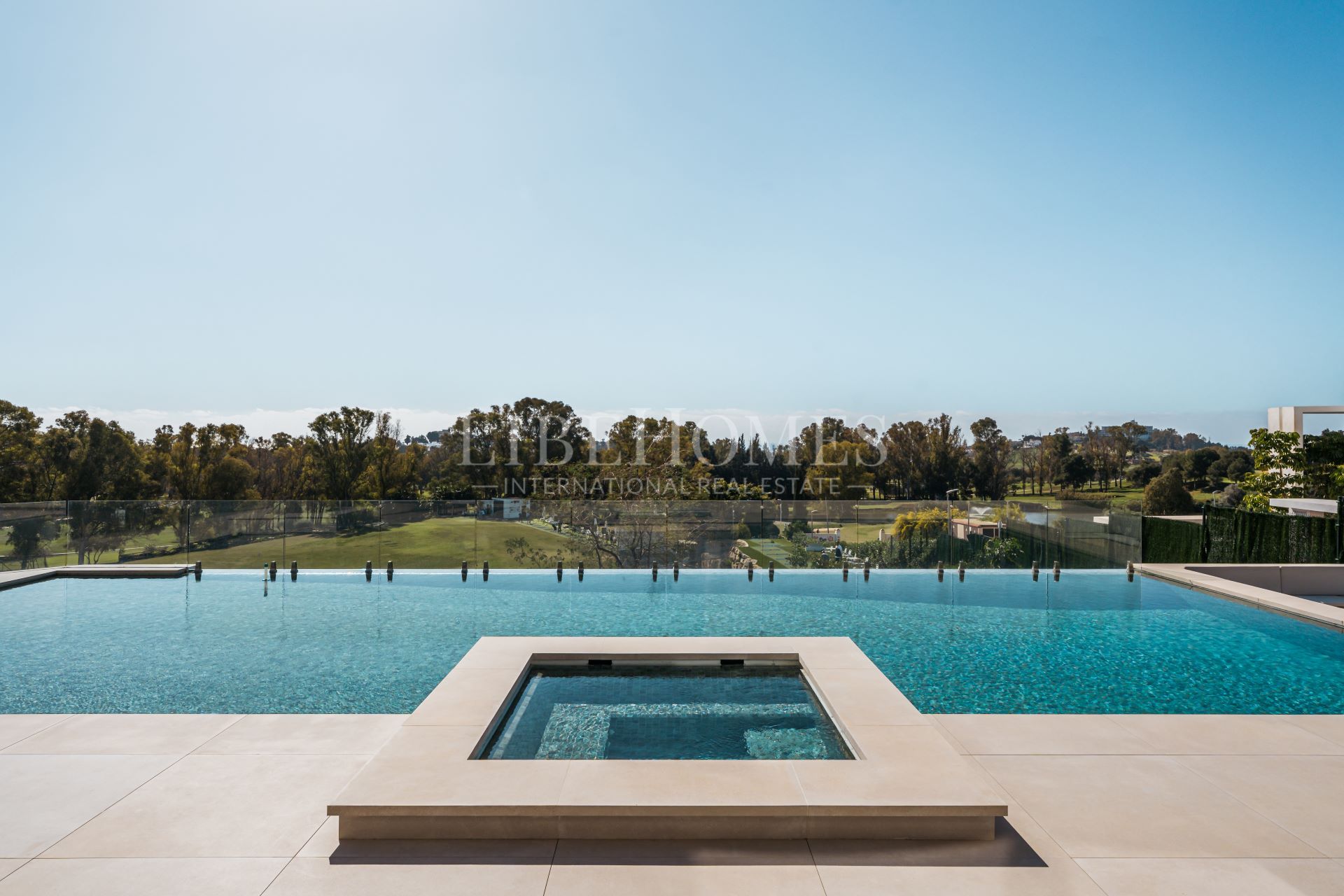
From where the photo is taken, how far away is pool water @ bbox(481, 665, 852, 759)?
449 centimetres

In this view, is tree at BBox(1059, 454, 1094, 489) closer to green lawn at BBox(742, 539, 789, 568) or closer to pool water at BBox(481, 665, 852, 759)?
green lawn at BBox(742, 539, 789, 568)

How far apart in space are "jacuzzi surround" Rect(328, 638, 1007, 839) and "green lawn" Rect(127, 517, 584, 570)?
1011 centimetres

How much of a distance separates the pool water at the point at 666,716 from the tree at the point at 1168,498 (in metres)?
43.4

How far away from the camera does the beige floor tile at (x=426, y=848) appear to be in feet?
10.4

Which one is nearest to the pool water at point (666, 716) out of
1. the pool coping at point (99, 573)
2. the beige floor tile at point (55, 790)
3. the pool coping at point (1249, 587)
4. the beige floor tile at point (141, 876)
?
the beige floor tile at point (141, 876)

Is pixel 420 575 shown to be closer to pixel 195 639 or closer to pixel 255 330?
pixel 195 639

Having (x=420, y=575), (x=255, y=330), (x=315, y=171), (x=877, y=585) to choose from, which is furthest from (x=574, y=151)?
(x=255, y=330)

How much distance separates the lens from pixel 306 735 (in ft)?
15.3

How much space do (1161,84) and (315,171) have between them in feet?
52.1

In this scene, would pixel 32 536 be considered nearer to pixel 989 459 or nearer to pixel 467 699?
pixel 467 699

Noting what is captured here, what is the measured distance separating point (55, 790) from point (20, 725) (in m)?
1.53

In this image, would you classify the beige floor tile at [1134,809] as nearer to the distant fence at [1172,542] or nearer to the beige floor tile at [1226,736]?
the beige floor tile at [1226,736]

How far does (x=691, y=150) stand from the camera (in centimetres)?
1430

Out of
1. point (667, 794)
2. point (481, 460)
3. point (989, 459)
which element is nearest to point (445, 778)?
point (667, 794)
